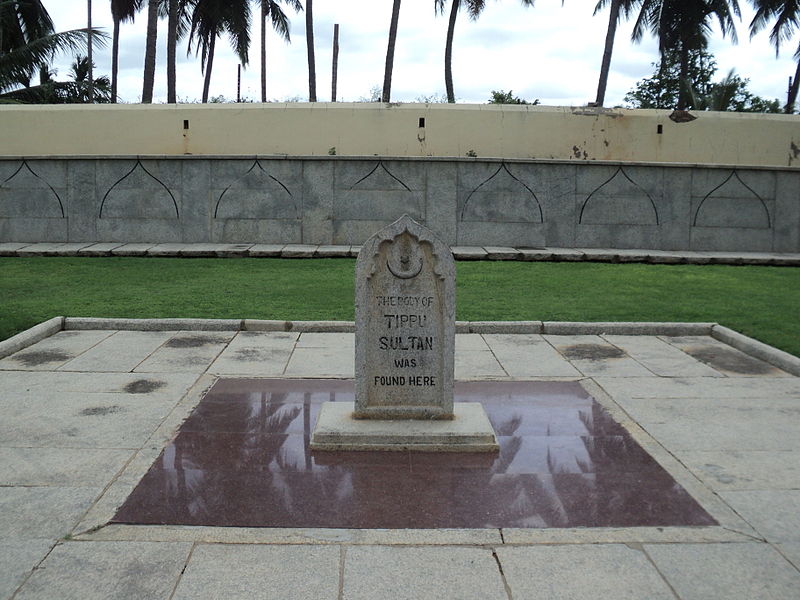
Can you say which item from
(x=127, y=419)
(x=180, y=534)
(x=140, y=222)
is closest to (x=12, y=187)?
(x=140, y=222)

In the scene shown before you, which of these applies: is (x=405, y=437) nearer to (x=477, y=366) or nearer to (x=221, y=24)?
(x=477, y=366)

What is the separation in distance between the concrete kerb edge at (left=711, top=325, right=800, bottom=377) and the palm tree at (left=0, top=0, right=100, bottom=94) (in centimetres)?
2291

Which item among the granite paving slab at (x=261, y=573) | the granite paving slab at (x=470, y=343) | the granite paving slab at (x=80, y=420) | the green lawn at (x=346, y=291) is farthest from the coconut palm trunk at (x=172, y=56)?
the granite paving slab at (x=261, y=573)

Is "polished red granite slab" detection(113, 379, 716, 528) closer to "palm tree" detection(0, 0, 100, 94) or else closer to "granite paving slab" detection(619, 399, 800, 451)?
"granite paving slab" detection(619, 399, 800, 451)

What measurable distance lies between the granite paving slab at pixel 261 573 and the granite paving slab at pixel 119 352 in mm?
3308

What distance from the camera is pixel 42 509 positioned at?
12.0 feet

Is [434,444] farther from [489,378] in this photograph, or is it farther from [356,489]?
[489,378]

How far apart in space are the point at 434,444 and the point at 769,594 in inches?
77.4

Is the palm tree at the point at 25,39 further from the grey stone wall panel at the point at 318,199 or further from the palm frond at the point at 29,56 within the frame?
the grey stone wall panel at the point at 318,199

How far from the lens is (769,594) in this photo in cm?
296

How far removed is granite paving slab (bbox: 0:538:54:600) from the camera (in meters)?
2.97

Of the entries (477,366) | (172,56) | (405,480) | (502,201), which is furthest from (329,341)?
(172,56)

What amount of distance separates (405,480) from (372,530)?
2.04ft

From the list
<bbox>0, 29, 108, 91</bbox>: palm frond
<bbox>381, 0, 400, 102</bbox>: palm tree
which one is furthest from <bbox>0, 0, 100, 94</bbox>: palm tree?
<bbox>381, 0, 400, 102</bbox>: palm tree
